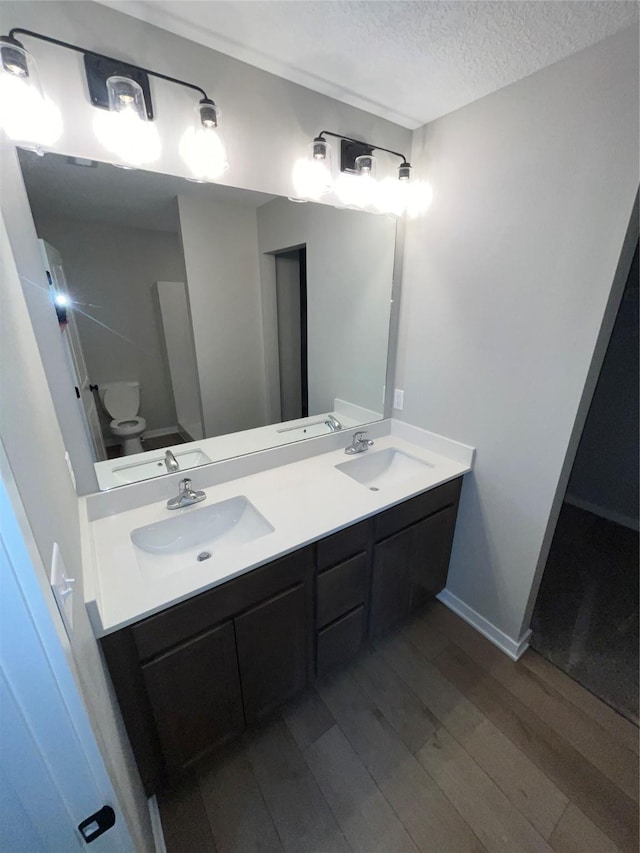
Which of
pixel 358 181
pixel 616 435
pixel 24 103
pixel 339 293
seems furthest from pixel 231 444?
pixel 616 435

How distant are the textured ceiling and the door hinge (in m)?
1.86

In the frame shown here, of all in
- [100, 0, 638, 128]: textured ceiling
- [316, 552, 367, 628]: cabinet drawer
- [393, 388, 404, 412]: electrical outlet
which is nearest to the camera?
[100, 0, 638, 128]: textured ceiling

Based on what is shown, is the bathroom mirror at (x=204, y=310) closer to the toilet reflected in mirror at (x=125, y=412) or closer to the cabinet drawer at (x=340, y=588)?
the toilet reflected in mirror at (x=125, y=412)

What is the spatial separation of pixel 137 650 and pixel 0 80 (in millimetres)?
1534

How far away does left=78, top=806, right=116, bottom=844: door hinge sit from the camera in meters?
0.57

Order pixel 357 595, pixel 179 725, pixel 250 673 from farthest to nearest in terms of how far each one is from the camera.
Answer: pixel 357 595 < pixel 250 673 < pixel 179 725

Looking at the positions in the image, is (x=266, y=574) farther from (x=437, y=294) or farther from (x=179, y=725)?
(x=437, y=294)

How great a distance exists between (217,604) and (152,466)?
62 centimetres

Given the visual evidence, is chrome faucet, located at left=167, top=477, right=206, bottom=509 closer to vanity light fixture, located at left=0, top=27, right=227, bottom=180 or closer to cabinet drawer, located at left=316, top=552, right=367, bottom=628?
cabinet drawer, located at left=316, top=552, right=367, bottom=628

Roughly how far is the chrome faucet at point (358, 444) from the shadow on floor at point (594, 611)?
1.29m

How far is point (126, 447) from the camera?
133 cm

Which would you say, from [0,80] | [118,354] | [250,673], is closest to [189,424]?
[118,354]

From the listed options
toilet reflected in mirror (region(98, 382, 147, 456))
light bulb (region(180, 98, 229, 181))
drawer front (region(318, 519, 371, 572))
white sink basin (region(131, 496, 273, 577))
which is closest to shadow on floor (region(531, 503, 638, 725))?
drawer front (region(318, 519, 371, 572))

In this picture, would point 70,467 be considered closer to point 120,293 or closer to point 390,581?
point 120,293
